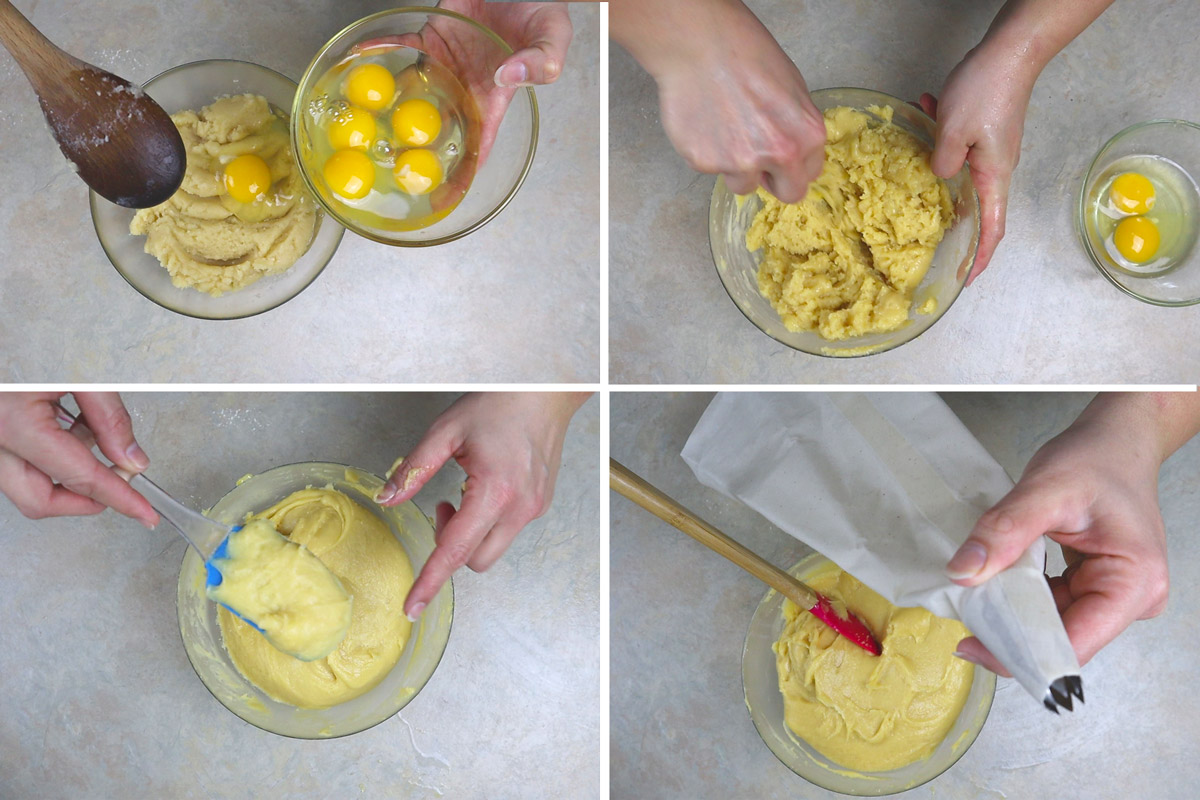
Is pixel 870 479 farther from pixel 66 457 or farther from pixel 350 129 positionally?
pixel 66 457

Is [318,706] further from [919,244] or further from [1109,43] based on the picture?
[1109,43]

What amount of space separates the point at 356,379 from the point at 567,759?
0.74 m

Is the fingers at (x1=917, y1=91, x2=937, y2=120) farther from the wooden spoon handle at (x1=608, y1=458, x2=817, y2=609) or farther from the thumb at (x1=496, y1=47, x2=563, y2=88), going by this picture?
the wooden spoon handle at (x1=608, y1=458, x2=817, y2=609)

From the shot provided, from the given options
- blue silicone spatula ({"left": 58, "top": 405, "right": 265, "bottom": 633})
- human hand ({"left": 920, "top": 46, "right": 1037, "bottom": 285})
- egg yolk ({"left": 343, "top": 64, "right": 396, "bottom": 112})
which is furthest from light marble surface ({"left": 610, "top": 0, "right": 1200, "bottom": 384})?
blue silicone spatula ({"left": 58, "top": 405, "right": 265, "bottom": 633})

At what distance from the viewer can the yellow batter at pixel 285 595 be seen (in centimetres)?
110

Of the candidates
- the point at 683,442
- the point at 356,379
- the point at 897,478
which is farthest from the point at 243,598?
the point at 897,478

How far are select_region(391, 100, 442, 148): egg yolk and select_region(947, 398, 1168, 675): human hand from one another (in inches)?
36.9

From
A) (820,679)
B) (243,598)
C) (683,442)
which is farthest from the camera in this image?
(683,442)

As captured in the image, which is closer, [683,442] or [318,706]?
[318,706]

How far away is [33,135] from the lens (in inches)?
49.7

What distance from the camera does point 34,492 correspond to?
1143mm

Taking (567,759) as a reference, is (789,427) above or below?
above

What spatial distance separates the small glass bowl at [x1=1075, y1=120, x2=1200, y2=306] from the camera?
1.26 meters

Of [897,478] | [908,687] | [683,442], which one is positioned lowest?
[908,687]
